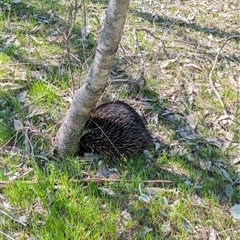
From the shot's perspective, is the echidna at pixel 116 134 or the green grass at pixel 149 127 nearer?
the green grass at pixel 149 127

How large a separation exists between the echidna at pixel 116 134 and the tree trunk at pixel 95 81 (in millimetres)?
Answer: 160

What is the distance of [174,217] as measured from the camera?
285 cm

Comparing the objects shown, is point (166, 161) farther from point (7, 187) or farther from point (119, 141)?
point (7, 187)

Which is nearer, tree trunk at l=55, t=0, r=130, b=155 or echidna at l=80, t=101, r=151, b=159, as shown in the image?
tree trunk at l=55, t=0, r=130, b=155

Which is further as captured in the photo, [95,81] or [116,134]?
[116,134]

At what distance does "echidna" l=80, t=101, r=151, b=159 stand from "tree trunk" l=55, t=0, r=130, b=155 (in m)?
0.16

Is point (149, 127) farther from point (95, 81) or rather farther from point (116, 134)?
point (95, 81)

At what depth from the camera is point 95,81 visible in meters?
2.80

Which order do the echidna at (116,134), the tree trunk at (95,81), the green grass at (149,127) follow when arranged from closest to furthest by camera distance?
1. the tree trunk at (95,81)
2. the green grass at (149,127)
3. the echidna at (116,134)

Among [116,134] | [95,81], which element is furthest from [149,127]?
[95,81]

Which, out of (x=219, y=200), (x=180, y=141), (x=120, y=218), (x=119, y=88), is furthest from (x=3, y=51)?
(x=219, y=200)

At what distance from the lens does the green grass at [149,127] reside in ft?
9.14

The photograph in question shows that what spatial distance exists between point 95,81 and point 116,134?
27.3 inches

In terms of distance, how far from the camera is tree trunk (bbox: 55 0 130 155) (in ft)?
8.26
